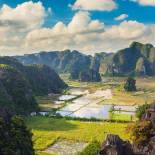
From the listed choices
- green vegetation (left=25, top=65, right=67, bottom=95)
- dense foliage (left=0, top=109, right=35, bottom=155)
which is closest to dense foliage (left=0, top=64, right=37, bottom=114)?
green vegetation (left=25, top=65, right=67, bottom=95)

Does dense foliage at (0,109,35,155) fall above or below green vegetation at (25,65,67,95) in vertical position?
below

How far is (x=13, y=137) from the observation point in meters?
39.7

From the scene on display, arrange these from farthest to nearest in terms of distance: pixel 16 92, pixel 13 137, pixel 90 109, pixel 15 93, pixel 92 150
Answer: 1. pixel 90 109
2. pixel 16 92
3. pixel 15 93
4. pixel 92 150
5. pixel 13 137

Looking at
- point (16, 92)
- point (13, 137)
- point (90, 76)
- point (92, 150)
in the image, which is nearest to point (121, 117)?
point (16, 92)

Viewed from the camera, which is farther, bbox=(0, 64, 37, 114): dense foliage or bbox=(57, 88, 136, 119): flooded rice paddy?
bbox=(57, 88, 136, 119): flooded rice paddy

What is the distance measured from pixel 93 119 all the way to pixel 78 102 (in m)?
31.6

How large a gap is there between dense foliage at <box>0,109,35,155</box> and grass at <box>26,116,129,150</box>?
436 inches

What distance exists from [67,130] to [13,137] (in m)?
23.5

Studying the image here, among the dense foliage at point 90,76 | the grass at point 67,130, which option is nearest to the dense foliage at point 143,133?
the grass at point 67,130

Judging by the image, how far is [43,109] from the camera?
88250mm

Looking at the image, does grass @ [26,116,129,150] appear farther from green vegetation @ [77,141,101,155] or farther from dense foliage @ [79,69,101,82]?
dense foliage @ [79,69,101,82]

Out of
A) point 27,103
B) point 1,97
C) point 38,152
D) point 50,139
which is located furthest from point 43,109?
point 38,152

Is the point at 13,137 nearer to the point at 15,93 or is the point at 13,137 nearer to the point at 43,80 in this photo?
the point at 15,93

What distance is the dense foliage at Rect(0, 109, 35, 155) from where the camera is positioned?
1508 inches
